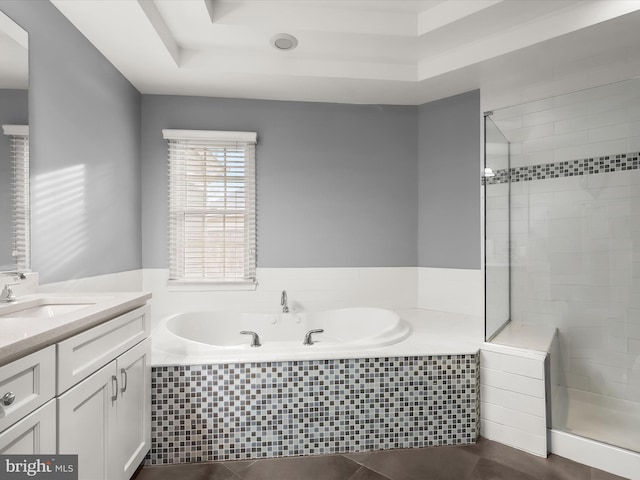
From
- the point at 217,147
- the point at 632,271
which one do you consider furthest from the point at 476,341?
the point at 217,147

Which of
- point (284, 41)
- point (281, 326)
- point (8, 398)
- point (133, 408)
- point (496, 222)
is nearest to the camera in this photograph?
point (8, 398)

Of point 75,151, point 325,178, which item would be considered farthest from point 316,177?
point 75,151

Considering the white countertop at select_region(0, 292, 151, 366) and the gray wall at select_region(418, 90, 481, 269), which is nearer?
the white countertop at select_region(0, 292, 151, 366)

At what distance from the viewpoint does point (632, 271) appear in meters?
2.14

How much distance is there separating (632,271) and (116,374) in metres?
2.82

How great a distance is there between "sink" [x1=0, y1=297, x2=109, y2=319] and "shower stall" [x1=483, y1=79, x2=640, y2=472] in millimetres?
2321

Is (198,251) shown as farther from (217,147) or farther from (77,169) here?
(77,169)

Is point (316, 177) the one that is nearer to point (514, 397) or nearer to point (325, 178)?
point (325, 178)

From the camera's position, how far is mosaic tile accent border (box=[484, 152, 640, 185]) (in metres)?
2.19

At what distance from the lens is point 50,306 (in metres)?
1.70

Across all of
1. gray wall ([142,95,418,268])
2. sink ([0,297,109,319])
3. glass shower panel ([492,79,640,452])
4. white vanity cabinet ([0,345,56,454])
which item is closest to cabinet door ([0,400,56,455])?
white vanity cabinet ([0,345,56,454])

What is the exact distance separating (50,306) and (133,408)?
→ 24.5 inches

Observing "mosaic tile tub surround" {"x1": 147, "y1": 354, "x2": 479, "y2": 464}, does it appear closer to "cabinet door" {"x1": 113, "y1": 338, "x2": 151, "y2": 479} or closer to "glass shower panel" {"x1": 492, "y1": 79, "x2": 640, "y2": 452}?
"cabinet door" {"x1": 113, "y1": 338, "x2": 151, "y2": 479}

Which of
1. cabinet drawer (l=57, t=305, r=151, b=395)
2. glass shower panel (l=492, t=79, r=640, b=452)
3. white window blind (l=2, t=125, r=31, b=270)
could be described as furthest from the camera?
glass shower panel (l=492, t=79, r=640, b=452)
